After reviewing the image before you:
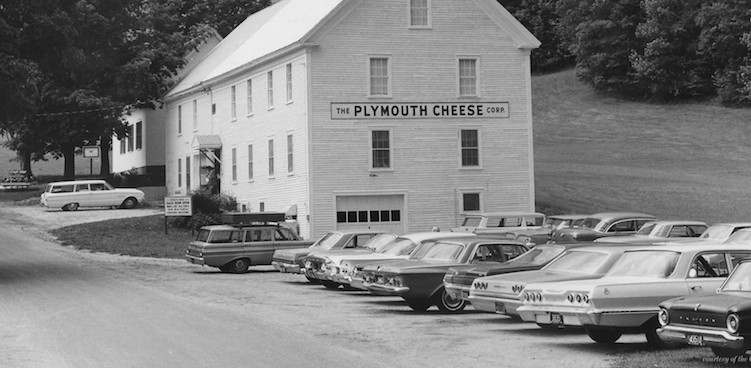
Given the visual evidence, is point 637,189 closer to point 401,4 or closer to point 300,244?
point 401,4

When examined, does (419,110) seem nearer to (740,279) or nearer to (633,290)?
(633,290)

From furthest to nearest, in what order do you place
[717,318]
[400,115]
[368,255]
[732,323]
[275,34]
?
[275,34] < [400,115] < [368,255] < [717,318] < [732,323]

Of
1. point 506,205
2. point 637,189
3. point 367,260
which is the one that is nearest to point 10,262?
point 367,260

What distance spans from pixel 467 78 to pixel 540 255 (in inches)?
1052

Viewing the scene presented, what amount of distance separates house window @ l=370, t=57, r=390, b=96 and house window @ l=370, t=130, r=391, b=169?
5.46 ft

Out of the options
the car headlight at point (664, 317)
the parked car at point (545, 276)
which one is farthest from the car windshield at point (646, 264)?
the car headlight at point (664, 317)

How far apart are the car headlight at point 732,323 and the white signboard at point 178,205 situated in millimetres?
34094

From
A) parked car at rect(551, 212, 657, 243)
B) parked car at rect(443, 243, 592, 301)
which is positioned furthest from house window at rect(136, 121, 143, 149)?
parked car at rect(443, 243, 592, 301)

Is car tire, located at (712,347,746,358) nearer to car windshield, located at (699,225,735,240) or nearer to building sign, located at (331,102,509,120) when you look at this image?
car windshield, located at (699,225,735,240)

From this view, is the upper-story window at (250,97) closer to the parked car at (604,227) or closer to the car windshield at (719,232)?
the parked car at (604,227)

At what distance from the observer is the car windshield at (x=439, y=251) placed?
22.8m

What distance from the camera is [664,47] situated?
3344 inches

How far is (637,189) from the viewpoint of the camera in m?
60.4

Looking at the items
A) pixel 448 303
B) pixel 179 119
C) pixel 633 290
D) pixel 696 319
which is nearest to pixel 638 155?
pixel 179 119
